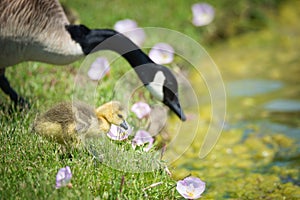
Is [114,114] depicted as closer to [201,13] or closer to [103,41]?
[103,41]

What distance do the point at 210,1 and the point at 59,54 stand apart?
15.7ft

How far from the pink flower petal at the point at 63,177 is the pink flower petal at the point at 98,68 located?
203cm

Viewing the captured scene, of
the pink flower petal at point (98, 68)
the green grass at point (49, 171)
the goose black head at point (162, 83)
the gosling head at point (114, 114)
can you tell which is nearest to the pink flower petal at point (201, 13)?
the pink flower petal at point (98, 68)

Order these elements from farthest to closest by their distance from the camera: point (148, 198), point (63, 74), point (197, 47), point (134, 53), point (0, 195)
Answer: point (197, 47), point (63, 74), point (134, 53), point (148, 198), point (0, 195)

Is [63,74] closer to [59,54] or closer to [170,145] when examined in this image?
[59,54]

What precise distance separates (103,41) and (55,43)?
0.40 meters

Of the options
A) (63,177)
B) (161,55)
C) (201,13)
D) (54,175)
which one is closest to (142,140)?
(54,175)

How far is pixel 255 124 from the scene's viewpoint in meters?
5.94

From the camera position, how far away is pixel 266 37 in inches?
353

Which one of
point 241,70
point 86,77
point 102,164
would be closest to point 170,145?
point 86,77

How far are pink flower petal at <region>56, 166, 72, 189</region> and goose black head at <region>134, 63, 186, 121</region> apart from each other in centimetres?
153

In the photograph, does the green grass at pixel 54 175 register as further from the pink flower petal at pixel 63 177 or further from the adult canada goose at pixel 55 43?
the adult canada goose at pixel 55 43

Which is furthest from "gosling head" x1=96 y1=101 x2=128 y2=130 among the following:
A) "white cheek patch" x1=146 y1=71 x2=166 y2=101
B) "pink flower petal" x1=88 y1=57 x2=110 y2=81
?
"pink flower petal" x1=88 y1=57 x2=110 y2=81

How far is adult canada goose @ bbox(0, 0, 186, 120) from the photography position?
171 inches
